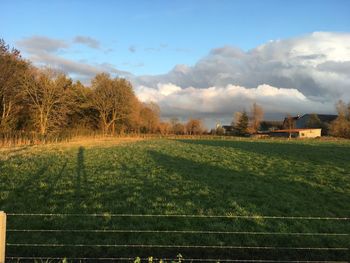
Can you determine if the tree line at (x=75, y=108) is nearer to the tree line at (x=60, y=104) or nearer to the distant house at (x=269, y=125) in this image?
the tree line at (x=60, y=104)

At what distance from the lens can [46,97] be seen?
183 ft

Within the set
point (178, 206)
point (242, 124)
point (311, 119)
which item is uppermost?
point (311, 119)

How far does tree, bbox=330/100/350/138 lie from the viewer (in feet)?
292

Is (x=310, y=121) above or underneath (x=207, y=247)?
above

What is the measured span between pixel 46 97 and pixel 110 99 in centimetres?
1969

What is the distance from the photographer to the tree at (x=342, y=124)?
88.9m

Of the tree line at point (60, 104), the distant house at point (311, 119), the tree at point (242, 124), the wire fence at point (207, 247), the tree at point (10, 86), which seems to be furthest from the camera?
the distant house at point (311, 119)

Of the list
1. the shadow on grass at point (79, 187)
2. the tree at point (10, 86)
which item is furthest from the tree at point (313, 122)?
the shadow on grass at point (79, 187)

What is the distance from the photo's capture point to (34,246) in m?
7.90

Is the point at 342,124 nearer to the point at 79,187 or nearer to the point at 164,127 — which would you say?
the point at 164,127

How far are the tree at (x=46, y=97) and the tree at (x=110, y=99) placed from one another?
1556 cm

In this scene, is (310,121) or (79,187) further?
(310,121)

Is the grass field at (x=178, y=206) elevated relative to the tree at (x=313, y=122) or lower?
lower

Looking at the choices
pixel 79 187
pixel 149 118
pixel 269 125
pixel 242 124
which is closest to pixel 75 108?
pixel 149 118
